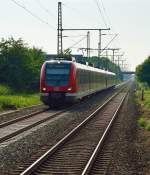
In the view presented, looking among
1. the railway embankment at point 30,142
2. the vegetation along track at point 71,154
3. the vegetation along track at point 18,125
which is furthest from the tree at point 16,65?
the vegetation along track at point 71,154

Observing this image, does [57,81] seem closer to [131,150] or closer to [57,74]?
[57,74]

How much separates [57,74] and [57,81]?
17.4 inches

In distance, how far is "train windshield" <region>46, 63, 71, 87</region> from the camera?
103ft

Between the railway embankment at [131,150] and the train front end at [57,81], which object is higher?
the train front end at [57,81]

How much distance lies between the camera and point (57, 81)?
103 feet

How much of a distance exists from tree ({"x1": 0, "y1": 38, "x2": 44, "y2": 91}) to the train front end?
14871mm

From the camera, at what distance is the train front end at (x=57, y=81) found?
31062mm

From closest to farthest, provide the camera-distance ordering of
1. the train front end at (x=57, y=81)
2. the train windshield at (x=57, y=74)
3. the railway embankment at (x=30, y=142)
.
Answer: the railway embankment at (x=30, y=142)
the train front end at (x=57, y=81)
the train windshield at (x=57, y=74)

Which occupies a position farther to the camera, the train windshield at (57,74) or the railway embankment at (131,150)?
the train windshield at (57,74)

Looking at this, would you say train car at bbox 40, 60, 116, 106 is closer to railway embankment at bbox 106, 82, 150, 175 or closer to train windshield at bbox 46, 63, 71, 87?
train windshield at bbox 46, 63, 71, 87

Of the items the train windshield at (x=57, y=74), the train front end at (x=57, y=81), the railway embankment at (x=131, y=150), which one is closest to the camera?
the railway embankment at (x=131, y=150)

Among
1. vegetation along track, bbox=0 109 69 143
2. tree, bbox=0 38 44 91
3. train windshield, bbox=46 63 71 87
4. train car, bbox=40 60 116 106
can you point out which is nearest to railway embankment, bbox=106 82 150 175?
vegetation along track, bbox=0 109 69 143

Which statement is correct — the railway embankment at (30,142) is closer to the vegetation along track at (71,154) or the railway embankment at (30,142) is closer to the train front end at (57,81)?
the vegetation along track at (71,154)

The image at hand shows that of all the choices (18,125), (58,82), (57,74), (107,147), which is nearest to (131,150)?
(107,147)
